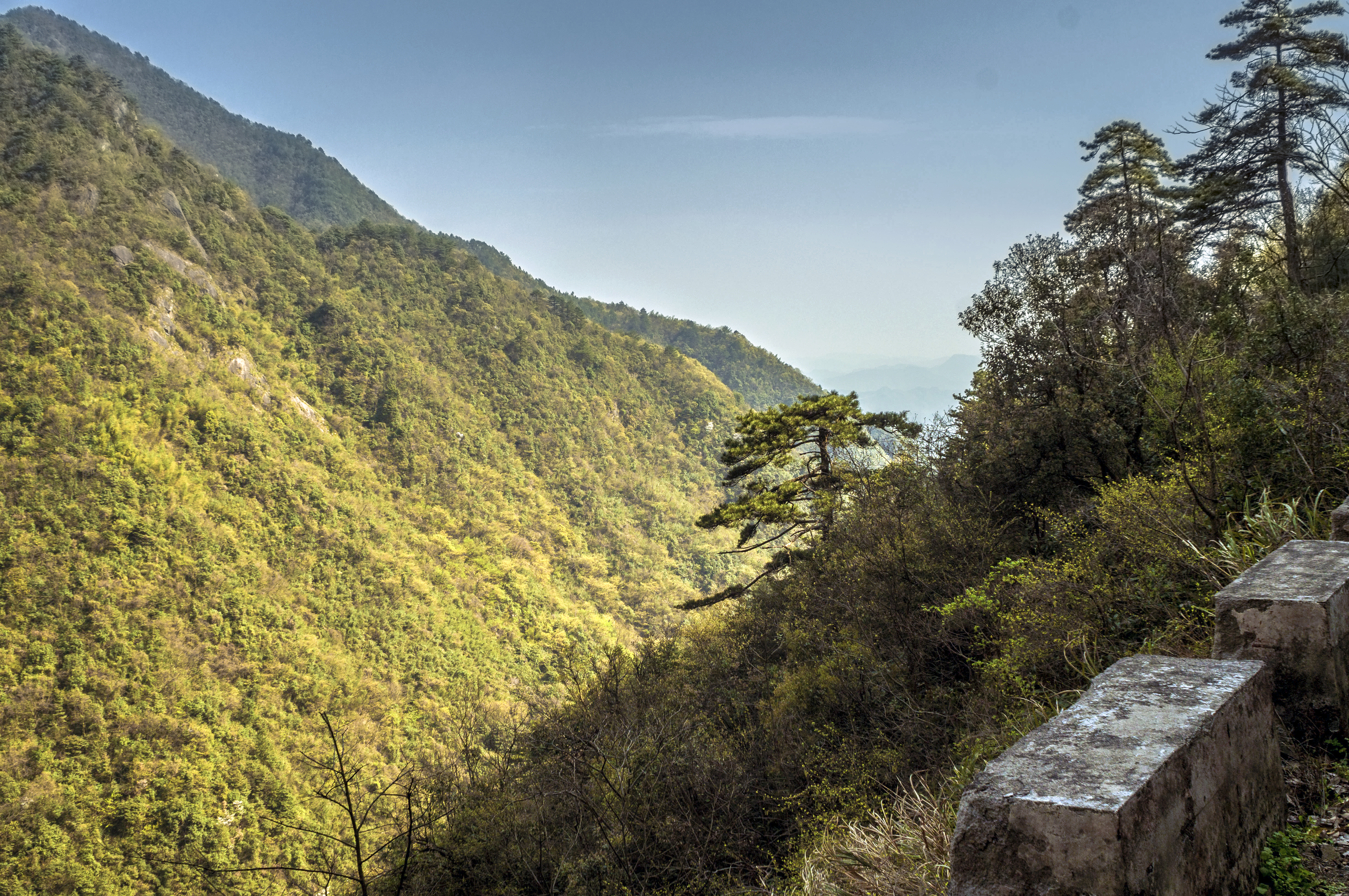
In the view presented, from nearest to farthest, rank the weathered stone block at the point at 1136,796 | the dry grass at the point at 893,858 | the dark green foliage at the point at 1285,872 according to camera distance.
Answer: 1. the weathered stone block at the point at 1136,796
2. the dark green foliage at the point at 1285,872
3. the dry grass at the point at 893,858

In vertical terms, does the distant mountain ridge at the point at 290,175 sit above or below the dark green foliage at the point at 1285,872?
above

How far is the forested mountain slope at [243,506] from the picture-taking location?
43531mm

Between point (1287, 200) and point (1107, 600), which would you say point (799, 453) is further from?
point (1107, 600)

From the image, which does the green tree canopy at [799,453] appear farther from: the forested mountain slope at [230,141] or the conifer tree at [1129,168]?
the forested mountain slope at [230,141]

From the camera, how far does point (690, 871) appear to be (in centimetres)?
758

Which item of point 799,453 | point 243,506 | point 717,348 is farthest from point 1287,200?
point 717,348

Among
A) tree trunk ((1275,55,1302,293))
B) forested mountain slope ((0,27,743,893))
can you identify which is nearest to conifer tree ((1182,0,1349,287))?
tree trunk ((1275,55,1302,293))

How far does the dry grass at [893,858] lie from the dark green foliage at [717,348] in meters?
154

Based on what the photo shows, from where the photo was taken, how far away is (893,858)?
131 inches

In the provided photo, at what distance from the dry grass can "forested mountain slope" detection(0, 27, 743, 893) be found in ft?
39.5

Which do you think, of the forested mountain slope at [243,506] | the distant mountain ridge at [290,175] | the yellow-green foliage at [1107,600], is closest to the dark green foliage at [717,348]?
the distant mountain ridge at [290,175]

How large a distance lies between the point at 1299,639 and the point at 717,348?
172 m

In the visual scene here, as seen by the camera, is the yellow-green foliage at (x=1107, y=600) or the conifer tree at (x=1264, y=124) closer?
the yellow-green foliage at (x=1107, y=600)

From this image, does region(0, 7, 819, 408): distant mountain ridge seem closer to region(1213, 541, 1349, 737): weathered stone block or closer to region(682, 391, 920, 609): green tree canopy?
region(682, 391, 920, 609): green tree canopy
